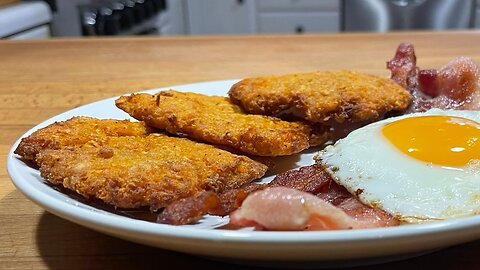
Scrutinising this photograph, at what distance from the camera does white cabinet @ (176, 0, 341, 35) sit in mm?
5352

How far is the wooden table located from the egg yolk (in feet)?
0.57

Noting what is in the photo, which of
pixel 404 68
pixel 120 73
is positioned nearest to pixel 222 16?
pixel 120 73

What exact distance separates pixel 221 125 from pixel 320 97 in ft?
0.82

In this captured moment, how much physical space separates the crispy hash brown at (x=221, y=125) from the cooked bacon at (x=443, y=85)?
0.32m

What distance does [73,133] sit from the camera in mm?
1148

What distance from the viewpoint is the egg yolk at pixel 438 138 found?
3.49ft

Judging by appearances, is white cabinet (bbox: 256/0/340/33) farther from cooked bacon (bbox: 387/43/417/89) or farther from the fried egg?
the fried egg

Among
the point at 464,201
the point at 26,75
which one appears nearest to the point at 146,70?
the point at 26,75

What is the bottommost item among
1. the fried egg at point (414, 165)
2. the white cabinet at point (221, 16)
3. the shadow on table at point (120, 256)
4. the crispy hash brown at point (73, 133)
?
the white cabinet at point (221, 16)

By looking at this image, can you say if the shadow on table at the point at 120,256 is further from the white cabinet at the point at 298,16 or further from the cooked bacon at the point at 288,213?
the white cabinet at the point at 298,16

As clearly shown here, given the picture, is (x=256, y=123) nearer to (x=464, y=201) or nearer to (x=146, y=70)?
(x=464, y=201)

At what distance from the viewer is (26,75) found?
233 cm

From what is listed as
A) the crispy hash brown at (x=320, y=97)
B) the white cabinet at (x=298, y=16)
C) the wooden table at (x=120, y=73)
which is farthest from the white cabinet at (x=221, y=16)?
the crispy hash brown at (x=320, y=97)

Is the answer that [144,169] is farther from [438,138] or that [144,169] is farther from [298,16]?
[298,16]
